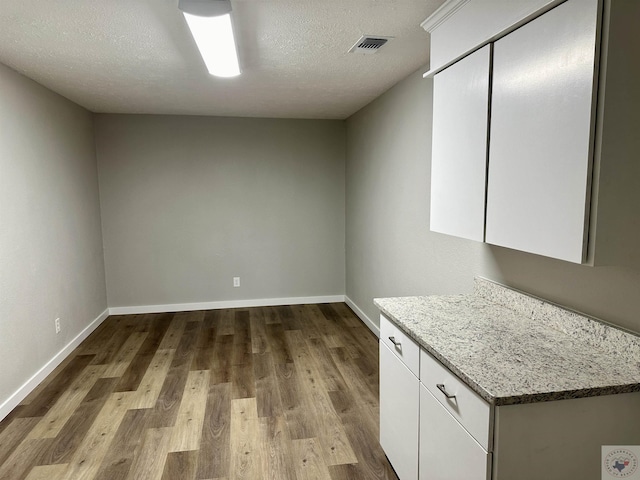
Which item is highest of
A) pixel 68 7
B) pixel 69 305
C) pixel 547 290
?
pixel 68 7

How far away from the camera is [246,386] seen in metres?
3.09

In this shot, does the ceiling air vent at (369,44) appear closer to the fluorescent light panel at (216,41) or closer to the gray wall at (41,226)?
the fluorescent light panel at (216,41)

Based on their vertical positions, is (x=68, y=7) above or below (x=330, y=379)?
above

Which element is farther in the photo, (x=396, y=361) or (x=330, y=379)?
(x=330, y=379)

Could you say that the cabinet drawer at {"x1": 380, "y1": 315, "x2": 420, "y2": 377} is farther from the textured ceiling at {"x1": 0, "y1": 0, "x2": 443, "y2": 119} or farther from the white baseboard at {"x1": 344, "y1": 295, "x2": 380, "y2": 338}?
the white baseboard at {"x1": 344, "y1": 295, "x2": 380, "y2": 338}

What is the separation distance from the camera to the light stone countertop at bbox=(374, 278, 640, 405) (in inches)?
49.6

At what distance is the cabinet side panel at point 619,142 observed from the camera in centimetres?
117

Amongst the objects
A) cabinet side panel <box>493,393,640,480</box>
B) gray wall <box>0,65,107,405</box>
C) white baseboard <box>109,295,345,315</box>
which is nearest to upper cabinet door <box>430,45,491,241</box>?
cabinet side panel <box>493,393,640,480</box>

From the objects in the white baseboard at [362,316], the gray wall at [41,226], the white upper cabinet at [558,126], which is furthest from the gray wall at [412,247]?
the gray wall at [41,226]

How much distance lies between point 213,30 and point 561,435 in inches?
86.2

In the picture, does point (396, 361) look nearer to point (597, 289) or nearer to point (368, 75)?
point (597, 289)

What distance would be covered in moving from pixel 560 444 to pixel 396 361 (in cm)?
79

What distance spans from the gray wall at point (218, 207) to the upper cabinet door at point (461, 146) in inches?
125

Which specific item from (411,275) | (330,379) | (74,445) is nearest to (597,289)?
(411,275)
